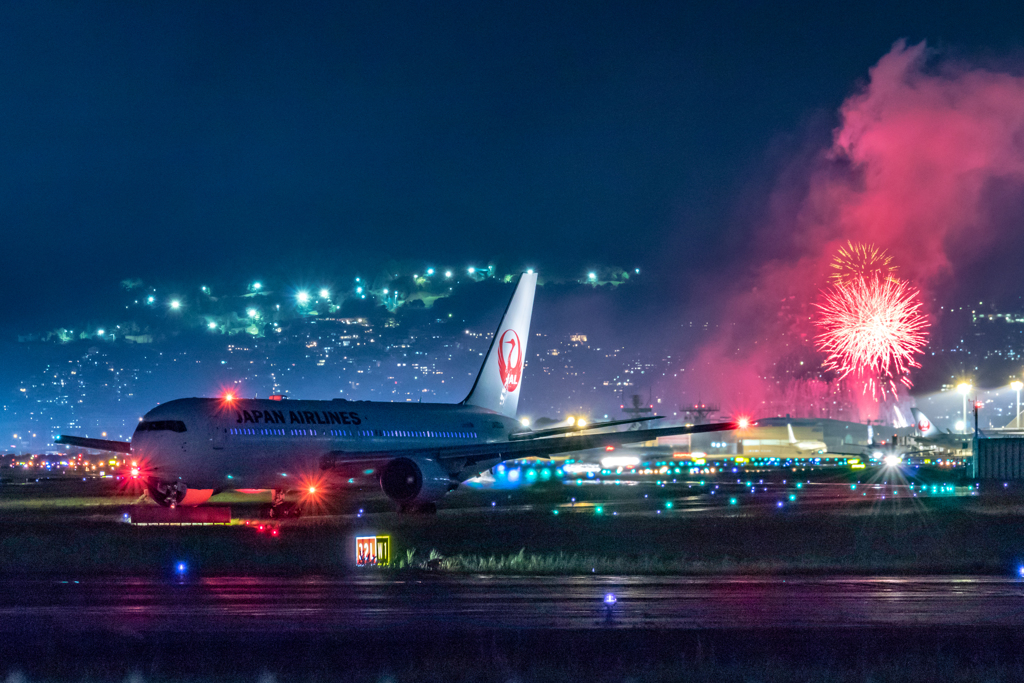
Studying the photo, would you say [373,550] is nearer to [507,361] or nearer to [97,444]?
[97,444]

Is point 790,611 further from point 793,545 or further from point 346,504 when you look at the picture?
point 346,504

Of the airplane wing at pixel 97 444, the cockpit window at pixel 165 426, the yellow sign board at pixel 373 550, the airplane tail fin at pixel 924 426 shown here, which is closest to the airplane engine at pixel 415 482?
the cockpit window at pixel 165 426

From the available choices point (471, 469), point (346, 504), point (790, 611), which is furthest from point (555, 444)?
point (790, 611)

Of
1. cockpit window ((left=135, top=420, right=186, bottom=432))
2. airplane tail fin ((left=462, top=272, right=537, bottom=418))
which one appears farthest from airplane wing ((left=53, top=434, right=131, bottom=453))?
airplane tail fin ((left=462, top=272, right=537, bottom=418))

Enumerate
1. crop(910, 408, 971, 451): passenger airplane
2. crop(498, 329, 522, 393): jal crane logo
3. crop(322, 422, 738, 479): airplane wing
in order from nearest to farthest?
1. crop(322, 422, 738, 479): airplane wing
2. crop(498, 329, 522, 393): jal crane logo
3. crop(910, 408, 971, 451): passenger airplane

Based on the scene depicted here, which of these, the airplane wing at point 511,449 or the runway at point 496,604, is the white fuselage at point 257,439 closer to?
the airplane wing at point 511,449

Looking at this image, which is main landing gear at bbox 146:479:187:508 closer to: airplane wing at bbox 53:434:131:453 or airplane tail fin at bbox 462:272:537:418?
airplane wing at bbox 53:434:131:453

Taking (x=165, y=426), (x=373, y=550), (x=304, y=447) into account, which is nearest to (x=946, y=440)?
(x=304, y=447)
